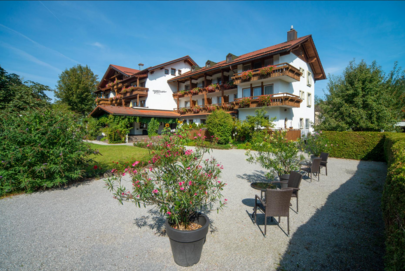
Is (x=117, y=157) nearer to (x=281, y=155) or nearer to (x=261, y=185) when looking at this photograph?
(x=261, y=185)

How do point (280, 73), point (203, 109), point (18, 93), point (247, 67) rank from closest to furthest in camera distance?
point (18, 93)
point (280, 73)
point (247, 67)
point (203, 109)

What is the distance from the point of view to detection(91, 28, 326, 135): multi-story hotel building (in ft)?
63.4

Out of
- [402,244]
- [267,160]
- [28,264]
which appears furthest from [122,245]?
[267,160]

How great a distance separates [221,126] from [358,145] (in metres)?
10.6

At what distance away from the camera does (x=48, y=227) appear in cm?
425

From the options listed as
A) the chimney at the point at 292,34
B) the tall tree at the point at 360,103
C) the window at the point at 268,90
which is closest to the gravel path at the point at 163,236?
the tall tree at the point at 360,103

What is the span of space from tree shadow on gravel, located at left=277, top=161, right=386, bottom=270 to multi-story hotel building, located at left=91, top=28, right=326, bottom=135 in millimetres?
14111

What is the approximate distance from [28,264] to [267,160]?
601 cm

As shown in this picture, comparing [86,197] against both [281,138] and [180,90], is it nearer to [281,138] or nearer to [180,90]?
[281,138]

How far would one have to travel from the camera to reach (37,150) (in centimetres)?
601

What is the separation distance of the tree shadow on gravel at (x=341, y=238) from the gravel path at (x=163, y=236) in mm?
14

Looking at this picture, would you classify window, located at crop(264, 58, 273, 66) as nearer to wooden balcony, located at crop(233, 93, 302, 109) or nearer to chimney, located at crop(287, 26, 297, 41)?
wooden balcony, located at crop(233, 93, 302, 109)

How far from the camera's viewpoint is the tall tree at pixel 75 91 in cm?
3802

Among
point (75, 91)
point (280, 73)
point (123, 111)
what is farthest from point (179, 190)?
point (75, 91)
